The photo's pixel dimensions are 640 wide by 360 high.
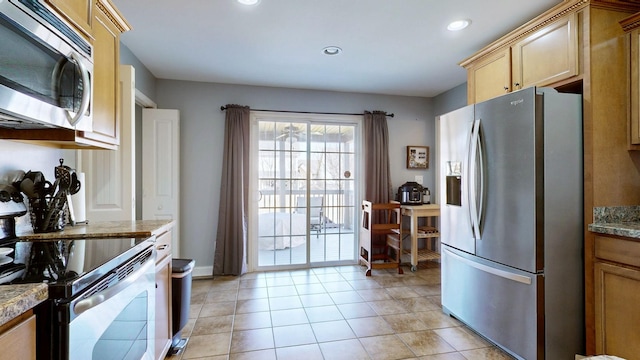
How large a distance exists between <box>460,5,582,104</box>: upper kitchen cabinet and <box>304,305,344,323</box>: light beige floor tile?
240cm

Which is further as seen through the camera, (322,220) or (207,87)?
(322,220)

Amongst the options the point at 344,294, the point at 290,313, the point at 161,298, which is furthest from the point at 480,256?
the point at 161,298

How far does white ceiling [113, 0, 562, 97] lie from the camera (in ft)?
7.13

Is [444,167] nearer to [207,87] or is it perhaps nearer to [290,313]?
[290,313]

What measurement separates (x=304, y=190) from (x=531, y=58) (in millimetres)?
2873

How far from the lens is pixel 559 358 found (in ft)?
6.26

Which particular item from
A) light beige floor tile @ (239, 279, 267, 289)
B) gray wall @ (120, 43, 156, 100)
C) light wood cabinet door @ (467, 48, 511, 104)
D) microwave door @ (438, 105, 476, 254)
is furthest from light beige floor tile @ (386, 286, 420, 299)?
gray wall @ (120, 43, 156, 100)

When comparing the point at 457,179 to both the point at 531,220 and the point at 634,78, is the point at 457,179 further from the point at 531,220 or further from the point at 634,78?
the point at 634,78

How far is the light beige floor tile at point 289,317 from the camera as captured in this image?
2.62m

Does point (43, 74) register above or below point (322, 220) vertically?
above

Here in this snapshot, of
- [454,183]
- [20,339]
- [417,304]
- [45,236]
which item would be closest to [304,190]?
[417,304]

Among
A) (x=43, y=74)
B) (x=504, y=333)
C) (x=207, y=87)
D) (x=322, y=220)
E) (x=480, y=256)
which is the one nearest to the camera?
(x=43, y=74)

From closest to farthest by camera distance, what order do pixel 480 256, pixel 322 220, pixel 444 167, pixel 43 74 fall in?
pixel 43 74
pixel 480 256
pixel 444 167
pixel 322 220

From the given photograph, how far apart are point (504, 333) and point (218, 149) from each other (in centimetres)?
351
